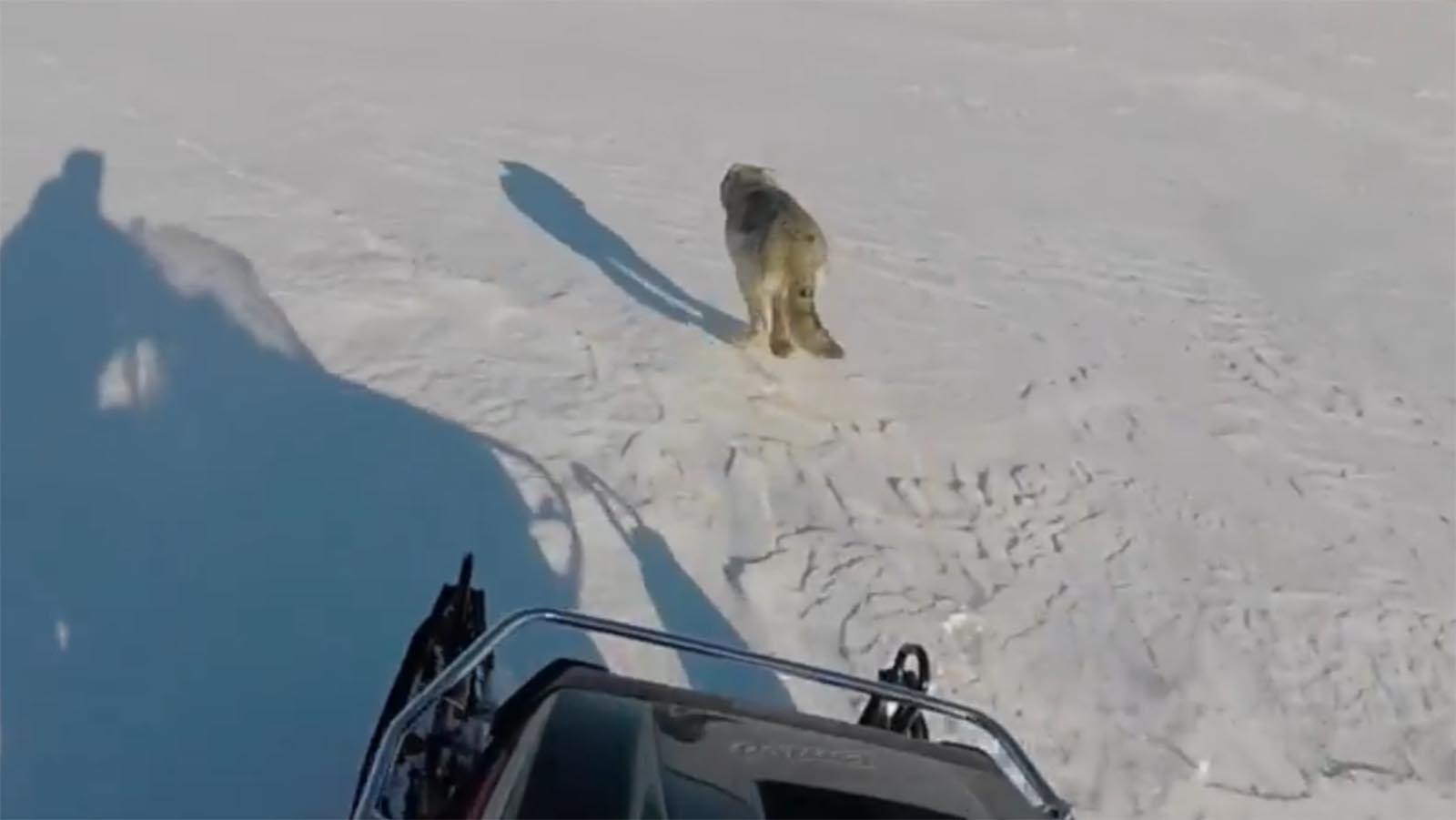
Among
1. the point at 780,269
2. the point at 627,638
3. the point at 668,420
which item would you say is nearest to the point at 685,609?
the point at 668,420

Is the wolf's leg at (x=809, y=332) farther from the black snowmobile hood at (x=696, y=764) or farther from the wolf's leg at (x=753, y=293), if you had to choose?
the black snowmobile hood at (x=696, y=764)

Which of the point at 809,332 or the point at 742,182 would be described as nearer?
the point at 809,332

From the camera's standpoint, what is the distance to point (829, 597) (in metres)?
6.62

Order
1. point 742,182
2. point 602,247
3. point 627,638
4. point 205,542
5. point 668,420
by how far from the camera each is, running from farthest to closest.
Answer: point 602,247, point 742,182, point 668,420, point 205,542, point 627,638

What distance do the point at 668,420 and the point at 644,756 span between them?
4.49m

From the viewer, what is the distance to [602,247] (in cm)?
1002

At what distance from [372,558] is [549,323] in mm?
2565

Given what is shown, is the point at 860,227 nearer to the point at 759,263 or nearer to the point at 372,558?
the point at 759,263

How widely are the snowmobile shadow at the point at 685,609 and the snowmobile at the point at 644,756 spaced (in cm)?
171

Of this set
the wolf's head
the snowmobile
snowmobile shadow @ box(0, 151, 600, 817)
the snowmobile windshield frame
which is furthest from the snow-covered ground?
the snowmobile windshield frame

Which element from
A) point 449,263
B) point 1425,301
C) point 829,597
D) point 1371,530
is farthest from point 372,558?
point 1425,301

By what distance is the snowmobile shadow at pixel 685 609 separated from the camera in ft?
19.2

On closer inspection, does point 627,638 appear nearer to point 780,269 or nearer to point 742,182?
point 780,269

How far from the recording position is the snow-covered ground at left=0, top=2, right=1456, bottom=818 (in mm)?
5898
